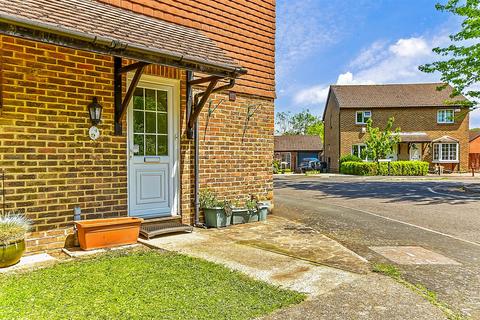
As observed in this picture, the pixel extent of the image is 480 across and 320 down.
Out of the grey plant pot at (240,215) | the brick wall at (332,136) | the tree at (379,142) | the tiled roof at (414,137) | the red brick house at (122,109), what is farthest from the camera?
the brick wall at (332,136)

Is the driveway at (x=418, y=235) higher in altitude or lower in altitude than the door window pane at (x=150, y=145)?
lower

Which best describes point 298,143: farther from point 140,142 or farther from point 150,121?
point 140,142

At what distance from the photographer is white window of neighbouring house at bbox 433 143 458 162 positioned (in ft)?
105

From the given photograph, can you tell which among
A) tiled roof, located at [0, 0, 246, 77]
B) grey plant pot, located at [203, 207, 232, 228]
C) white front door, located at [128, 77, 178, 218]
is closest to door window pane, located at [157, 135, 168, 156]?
white front door, located at [128, 77, 178, 218]

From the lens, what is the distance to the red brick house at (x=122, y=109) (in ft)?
14.4

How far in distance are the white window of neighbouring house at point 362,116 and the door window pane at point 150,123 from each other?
29592 mm

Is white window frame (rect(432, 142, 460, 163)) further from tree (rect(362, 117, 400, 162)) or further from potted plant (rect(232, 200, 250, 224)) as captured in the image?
potted plant (rect(232, 200, 250, 224))

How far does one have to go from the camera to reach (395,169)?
27.8 m

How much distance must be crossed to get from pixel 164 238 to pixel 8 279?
2213 millimetres

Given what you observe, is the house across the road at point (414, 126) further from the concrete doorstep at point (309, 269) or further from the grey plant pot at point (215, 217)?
the concrete doorstep at point (309, 269)

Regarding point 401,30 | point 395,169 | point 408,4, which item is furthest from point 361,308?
point 395,169

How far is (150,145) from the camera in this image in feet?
19.6

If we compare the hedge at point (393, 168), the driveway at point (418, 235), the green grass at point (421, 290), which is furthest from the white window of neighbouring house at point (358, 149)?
the green grass at point (421, 290)

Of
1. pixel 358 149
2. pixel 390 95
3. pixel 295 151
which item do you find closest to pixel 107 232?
pixel 358 149
